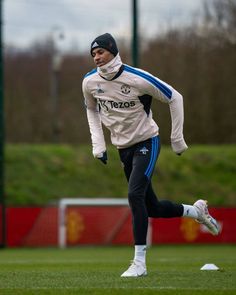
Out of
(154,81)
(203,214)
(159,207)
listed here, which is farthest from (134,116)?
(203,214)

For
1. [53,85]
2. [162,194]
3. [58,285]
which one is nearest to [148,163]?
[58,285]

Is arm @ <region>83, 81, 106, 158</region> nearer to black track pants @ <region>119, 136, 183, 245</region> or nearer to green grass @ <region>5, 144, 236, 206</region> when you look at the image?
black track pants @ <region>119, 136, 183, 245</region>

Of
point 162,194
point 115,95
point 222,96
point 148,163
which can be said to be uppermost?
point 115,95

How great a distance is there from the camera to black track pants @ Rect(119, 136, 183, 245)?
25.7ft

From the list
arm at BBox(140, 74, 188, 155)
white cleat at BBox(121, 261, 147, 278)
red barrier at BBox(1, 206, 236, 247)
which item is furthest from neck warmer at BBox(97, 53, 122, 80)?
red barrier at BBox(1, 206, 236, 247)

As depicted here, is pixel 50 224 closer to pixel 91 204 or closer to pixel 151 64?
pixel 91 204

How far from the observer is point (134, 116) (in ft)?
26.6

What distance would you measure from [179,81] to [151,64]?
3.78 feet

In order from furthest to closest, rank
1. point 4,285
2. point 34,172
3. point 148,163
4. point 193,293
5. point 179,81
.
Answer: point 179,81, point 34,172, point 148,163, point 4,285, point 193,293

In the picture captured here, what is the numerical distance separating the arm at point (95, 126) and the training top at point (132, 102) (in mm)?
165

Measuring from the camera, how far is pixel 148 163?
26.4 feet

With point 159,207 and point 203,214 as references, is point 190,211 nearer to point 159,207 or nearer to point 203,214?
point 203,214

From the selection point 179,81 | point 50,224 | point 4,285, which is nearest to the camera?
point 4,285

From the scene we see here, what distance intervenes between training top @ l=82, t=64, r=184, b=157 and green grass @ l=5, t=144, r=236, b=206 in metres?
15.9
